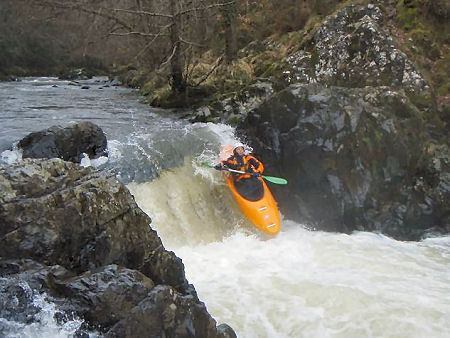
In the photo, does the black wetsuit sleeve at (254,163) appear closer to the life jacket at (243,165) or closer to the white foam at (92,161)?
the life jacket at (243,165)

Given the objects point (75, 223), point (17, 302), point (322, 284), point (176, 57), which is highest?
point (176, 57)

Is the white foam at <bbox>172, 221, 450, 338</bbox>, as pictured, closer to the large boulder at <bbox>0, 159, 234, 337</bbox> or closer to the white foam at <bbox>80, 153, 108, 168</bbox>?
the large boulder at <bbox>0, 159, 234, 337</bbox>

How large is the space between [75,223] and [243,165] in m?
4.29

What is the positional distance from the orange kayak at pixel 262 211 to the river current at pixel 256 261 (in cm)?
15

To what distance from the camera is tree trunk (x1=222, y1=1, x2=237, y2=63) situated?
1479 centimetres

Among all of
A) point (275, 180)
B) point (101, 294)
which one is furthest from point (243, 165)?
point (101, 294)

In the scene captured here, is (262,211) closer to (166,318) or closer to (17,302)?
(166,318)

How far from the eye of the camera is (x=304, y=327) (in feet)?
16.5

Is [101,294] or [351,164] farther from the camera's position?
[351,164]

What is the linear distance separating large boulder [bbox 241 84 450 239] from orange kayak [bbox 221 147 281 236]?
659mm

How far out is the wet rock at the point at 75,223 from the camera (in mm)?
3998

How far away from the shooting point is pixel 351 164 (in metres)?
8.40

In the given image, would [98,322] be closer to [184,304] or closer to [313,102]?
[184,304]

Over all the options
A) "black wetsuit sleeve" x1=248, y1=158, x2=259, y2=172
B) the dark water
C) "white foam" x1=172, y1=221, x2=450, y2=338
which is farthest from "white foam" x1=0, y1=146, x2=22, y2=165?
"black wetsuit sleeve" x1=248, y1=158, x2=259, y2=172
